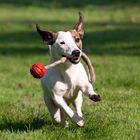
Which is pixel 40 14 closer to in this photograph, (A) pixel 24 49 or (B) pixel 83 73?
(A) pixel 24 49

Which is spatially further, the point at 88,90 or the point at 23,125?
the point at 23,125

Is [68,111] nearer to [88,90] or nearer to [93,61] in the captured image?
[88,90]

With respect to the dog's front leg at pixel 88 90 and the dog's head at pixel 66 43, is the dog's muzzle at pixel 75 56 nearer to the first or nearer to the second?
the dog's head at pixel 66 43

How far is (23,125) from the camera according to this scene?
25.3ft

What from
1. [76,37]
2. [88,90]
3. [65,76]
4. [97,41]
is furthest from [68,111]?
[97,41]

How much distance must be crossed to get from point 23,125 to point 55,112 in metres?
0.49

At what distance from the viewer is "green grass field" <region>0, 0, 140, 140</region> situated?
7.27 metres

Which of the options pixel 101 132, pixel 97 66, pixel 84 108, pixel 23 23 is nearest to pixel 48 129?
pixel 101 132

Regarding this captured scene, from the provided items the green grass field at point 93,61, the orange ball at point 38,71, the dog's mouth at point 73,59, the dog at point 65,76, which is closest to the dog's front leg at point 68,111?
the dog at point 65,76

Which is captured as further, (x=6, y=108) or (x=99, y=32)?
(x=99, y=32)

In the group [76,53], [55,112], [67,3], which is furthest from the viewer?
[67,3]

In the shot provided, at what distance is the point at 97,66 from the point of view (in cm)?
1498

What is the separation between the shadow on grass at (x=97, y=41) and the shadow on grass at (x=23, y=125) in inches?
378

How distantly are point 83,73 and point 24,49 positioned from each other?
38.4 feet
